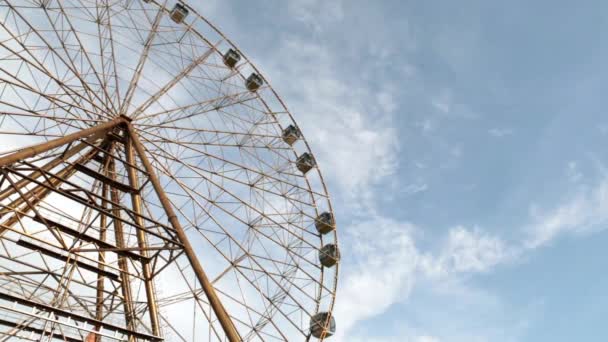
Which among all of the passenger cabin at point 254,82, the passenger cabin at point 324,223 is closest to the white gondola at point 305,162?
the passenger cabin at point 324,223

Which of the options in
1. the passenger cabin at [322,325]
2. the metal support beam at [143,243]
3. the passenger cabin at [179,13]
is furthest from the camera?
the passenger cabin at [179,13]

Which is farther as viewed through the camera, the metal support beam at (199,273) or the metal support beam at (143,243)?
the metal support beam at (143,243)

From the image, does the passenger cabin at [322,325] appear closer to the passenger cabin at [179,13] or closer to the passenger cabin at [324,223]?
the passenger cabin at [324,223]

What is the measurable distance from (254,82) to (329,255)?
933 cm

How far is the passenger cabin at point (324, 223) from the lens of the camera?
2369cm

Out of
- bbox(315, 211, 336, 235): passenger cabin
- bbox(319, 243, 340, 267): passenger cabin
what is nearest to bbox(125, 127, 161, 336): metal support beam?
bbox(319, 243, 340, 267): passenger cabin

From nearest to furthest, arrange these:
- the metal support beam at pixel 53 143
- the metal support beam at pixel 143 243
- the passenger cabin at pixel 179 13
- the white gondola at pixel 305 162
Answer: the metal support beam at pixel 53 143 < the metal support beam at pixel 143 243 < the passenger cabin at pixel 179 13 < the white gondola at pixel 305 162

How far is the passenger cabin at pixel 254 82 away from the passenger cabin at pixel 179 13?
13.8 ft

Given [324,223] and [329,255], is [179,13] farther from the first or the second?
[329,255]

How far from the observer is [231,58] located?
2402 centimetres

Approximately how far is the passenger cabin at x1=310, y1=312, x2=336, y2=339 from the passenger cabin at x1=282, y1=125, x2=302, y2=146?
29.1 ft

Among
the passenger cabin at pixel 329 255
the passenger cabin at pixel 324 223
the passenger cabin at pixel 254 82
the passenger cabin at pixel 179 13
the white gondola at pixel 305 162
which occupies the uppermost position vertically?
the passenger cabin at pixel 179 13

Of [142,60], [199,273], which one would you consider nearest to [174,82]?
[142,60]

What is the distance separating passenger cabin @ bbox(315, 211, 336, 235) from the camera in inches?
933
